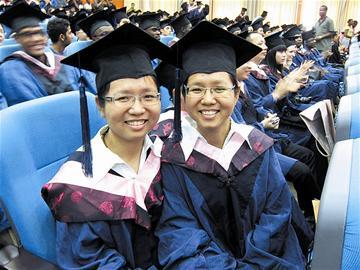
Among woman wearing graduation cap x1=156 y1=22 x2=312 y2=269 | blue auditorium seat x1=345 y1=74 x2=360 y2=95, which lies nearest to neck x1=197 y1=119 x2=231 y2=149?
woman wearing graduation cap x1=156 y1=22 x2=312 y2=269

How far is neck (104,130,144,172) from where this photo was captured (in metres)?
1.28

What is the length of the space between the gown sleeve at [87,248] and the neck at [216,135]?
53cm

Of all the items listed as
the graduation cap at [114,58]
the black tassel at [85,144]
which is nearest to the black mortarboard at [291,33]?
the graduation cap at [114,58]

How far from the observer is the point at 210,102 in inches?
49.6

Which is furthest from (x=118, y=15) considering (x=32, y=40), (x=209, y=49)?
(x=209, y=49)

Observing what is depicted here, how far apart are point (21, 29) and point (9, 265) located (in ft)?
7.53

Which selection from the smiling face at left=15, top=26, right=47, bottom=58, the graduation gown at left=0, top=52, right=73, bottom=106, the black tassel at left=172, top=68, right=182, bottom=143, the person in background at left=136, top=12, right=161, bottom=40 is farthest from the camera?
the person in background at left=136, top=12, right=161, bottom=40

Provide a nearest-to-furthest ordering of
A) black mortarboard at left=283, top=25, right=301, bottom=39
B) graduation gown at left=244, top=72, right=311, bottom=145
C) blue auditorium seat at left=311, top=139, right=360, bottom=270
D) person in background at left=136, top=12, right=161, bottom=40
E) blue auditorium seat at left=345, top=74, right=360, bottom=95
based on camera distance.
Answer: blue auditorium seat at left=311, top=139, right=360, bottom=270 → blue auditorium seat at left=345, top=74, right=360, bottom=95 → graduation gown at left=244, top=72, right=311, bottom=145 → person in background at left=136, top=12, right=161, bottom=40 → black mortarboard at left=283, top=25, right=301, bottom=39

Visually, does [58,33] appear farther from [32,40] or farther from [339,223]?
[339,223]

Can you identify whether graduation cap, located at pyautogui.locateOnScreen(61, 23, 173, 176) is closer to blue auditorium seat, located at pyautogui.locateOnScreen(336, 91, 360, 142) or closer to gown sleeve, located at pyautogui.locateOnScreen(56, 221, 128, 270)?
gown sleeve, located at pyautogui.locateOnScreen(56, 221, 128, 270)

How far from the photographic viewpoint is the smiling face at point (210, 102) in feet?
4.17

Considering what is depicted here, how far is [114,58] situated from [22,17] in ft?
6.97

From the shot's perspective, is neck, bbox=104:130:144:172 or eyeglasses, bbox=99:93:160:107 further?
neck, bbox=104:130:144:172

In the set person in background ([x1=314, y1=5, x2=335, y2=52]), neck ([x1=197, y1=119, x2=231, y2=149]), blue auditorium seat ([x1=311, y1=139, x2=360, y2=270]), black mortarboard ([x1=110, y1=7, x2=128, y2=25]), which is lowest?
person in background ([x1=314, y1=5, x2=335, y2=52])
